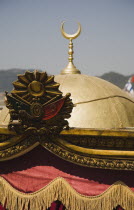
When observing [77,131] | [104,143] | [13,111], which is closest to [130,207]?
[104,143]

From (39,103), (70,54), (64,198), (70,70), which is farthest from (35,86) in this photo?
(70,54)

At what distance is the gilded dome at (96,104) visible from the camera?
601 cm

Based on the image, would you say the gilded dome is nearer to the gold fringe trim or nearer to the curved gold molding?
the curved gold molding

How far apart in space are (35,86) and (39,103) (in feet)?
0.77

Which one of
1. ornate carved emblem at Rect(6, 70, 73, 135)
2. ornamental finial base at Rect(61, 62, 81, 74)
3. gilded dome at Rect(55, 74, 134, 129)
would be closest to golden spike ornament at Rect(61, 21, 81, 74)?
ornamental finial base at Rect(61, 62, 81, 74)

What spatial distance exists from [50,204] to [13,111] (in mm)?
1356

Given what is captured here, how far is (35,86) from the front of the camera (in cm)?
485

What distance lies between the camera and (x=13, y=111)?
16.2 feet

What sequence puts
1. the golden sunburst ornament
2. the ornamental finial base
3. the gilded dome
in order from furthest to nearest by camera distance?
the ornamental finial base
the gilded dome
the golden sunburst ornament

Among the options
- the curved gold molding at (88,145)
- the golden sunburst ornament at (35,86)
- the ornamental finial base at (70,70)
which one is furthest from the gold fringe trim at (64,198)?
the ornamental finial base at (70,70)

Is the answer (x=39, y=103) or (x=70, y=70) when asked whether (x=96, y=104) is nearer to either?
(x=70, y=70)

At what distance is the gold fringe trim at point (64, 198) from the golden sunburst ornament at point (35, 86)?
3.89 feet

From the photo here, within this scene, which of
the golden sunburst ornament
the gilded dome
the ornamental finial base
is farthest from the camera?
the ornamental finial base

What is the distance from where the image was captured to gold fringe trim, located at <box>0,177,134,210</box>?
16.1 ft
